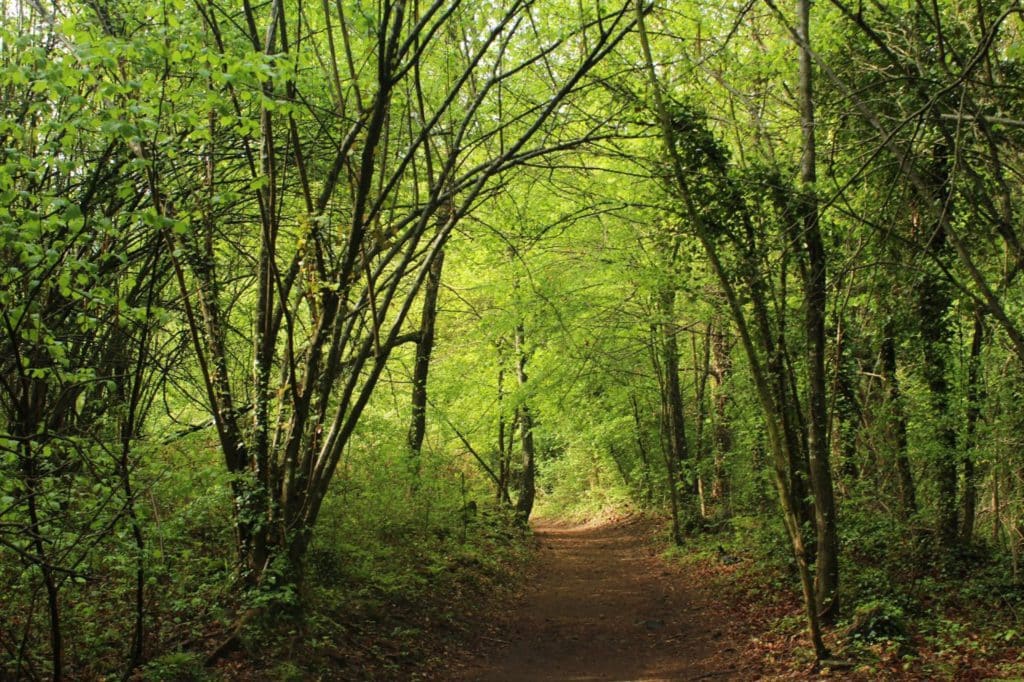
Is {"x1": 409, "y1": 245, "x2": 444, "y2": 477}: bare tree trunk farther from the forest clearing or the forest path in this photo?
the forest path

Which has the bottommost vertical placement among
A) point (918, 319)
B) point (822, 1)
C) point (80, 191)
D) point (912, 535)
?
point (912, 535)

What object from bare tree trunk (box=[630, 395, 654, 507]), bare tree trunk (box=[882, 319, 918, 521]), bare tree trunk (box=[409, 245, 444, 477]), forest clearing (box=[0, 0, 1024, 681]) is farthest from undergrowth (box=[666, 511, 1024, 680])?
bare tree trunk (box=[630, 395, 654, 507])

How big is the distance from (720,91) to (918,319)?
12.8ft

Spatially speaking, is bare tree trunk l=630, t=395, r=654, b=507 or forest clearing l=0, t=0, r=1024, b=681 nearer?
forest clearing l=0, t=0, r=1024, b=681

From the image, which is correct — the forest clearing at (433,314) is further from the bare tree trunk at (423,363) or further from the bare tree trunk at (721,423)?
the bare tree trunk at (721,423)

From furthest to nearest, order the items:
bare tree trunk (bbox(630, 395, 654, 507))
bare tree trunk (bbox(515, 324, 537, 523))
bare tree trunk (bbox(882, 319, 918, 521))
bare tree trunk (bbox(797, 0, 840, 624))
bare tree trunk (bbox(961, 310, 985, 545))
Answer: bare tree trunk (bbox(630, 395, 654, 507)) → bare tree trunk (bbox(515, 324, 537, 523)) → bare tree trunk (bbox(882, 319, 918, 521)) → bare tree trunk (bbox(961, 310, 985, 545)) → bare tree trunk (bbox(797, 0, 840, 624))

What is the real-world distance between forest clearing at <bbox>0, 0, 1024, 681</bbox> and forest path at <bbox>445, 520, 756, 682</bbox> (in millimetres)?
92

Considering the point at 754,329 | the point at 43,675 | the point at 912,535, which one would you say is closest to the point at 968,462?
the point at 912,535

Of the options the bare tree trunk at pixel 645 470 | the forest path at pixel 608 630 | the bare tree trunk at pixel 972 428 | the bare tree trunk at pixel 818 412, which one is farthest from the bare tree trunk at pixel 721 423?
the bare tree trunk at pixel 818 412

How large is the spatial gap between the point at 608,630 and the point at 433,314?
6.13 meters

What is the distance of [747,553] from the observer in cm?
1259

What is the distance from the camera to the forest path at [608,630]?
807 cm

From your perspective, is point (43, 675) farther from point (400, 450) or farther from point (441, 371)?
point (441, 371)

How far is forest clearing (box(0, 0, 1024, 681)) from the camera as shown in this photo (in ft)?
16.4
